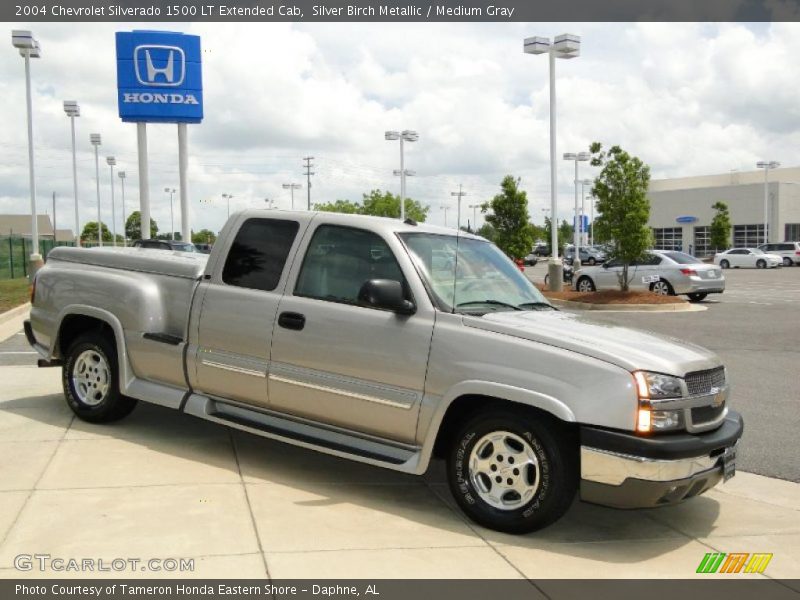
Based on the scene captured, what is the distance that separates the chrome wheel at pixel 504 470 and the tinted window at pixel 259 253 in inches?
80.4

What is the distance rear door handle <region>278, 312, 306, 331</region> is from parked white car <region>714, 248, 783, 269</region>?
2046 inches

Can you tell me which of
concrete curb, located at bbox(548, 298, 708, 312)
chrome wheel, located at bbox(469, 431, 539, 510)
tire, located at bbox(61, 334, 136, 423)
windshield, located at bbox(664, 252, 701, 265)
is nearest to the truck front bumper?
chrome wheel, located at bbox(469, 431, 539, 510)

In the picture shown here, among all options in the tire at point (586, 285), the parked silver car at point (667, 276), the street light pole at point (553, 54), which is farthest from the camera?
the street light pole at point (553, 54)

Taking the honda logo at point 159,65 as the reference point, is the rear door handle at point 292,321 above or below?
below

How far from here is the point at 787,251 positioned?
55.5 metres

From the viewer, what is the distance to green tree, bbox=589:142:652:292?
75.6 ft

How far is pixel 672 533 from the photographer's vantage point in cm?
521

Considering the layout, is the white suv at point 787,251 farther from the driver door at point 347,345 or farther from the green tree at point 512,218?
the driver door at point 347,345

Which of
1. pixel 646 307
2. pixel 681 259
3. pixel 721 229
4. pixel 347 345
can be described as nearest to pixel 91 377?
pixel 347 345

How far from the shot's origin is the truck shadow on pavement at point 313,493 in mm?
4859

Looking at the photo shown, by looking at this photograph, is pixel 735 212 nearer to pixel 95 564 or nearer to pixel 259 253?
pixel 259 253

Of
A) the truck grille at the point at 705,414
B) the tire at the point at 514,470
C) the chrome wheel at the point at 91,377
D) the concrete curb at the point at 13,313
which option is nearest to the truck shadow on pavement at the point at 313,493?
the tire at the point at 514,470

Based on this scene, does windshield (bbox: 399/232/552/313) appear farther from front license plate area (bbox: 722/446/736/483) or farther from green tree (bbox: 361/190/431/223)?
green tree (bbox: 361/190/431/223)
